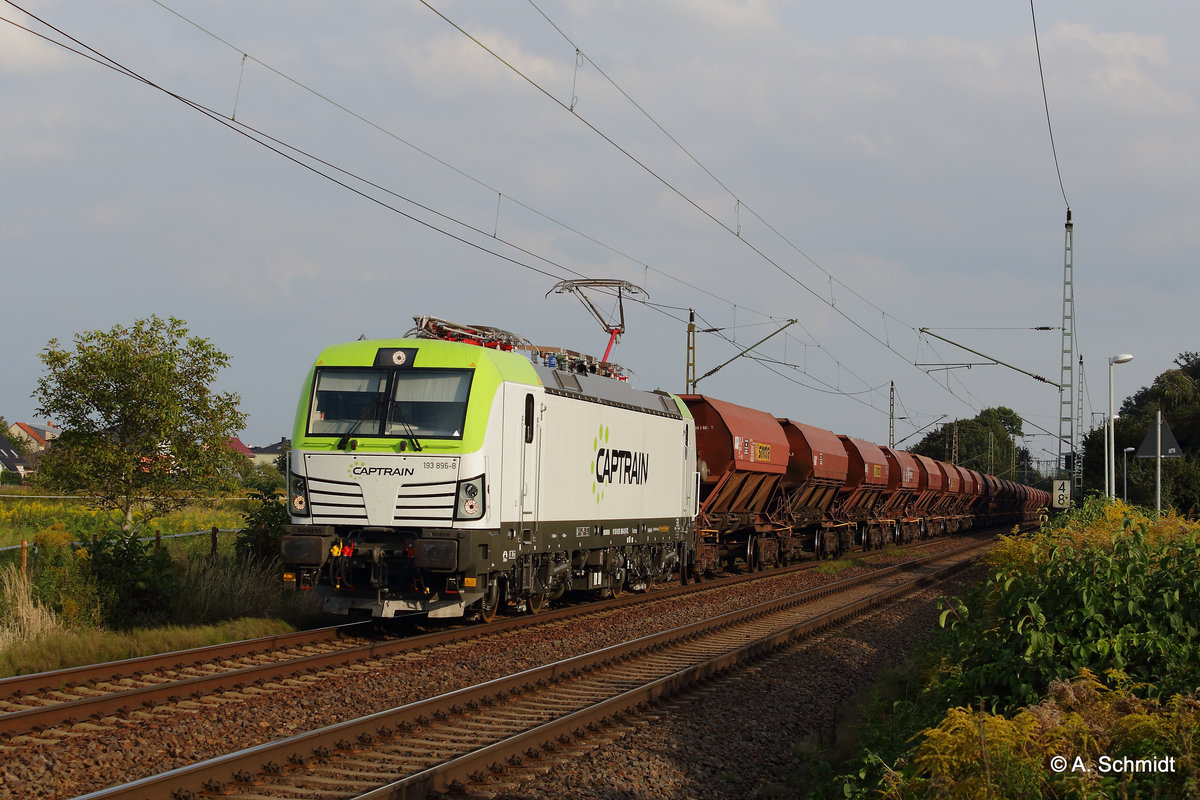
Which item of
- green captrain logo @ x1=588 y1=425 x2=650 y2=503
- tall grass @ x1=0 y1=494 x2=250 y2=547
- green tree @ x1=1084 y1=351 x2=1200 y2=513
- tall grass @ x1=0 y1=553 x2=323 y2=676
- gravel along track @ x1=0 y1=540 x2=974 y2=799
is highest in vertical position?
green tree @ x1=1084 y1=351 x2=1200 y2=513

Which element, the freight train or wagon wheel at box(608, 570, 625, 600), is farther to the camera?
wagon wheel at box(608, 570, 625, 600)

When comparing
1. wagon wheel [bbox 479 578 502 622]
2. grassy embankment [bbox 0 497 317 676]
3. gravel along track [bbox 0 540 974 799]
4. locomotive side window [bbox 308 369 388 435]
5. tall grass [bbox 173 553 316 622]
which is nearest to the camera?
gravel along track [bbox 0 540 974 799]

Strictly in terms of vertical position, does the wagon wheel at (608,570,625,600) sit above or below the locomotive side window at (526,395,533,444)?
below

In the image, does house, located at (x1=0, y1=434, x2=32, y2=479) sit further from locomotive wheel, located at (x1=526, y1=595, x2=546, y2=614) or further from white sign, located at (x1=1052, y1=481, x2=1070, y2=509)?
locomotive wheel, located at (x1=526, y1=595, x2=546, y2=614)

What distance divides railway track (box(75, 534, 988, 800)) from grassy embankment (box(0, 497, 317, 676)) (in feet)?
14.3

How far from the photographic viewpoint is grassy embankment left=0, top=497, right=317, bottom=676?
422 inches

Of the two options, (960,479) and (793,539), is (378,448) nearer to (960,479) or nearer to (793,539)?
(793,539)

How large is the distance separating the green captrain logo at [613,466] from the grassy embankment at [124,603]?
186 inches

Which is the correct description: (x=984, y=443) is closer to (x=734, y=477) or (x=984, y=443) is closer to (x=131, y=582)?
(x=734, y=477)

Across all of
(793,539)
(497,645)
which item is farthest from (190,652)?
(793,539)

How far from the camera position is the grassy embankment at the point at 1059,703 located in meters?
4.87

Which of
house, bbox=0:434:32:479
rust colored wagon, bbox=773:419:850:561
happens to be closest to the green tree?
rust colored wagon, bbox=773:419:850:561

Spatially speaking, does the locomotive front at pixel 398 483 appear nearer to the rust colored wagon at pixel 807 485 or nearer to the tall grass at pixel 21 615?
the tall grass at pixel 21 615

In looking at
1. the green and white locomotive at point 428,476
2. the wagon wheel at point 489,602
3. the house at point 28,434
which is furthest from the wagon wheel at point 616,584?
the house at point 28,434
